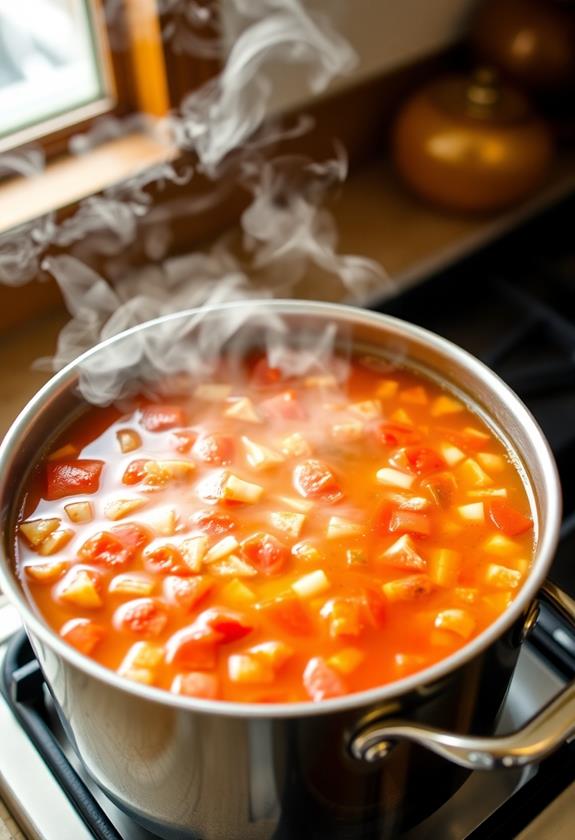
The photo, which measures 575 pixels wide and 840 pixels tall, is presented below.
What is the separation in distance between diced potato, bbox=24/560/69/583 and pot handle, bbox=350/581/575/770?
1.22ft

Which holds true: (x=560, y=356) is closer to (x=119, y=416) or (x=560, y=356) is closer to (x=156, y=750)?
(x=119, y=416)

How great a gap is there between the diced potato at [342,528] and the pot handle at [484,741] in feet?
0.92

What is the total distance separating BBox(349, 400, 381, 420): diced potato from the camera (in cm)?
114

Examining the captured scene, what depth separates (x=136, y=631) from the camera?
2.87ft

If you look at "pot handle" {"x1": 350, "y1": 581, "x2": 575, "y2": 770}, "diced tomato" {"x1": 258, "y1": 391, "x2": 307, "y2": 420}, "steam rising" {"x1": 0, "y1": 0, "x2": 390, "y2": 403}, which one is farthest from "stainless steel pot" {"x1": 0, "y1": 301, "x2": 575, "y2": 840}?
"steam rising" {"x1": 0, "y1": 0, "x2": 390, "y2": 403}

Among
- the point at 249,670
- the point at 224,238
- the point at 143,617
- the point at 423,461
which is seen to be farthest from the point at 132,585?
the point at 224,238

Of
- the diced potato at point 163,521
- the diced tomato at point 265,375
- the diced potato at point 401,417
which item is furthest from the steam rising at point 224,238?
the diced potato at point 163,521

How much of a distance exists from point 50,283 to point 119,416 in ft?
1.36

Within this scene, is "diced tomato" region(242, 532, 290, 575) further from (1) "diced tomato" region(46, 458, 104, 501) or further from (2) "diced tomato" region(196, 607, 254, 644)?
(1) "diced tomato" region(46, 458, 104, 501)

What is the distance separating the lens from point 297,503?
1.02m

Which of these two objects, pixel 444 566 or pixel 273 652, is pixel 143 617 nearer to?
pixel 273 652

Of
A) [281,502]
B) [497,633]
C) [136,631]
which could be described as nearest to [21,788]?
[136,631]

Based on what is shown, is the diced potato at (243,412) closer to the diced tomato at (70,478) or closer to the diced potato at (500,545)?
the diced tomato at (70,478)

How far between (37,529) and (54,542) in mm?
27
